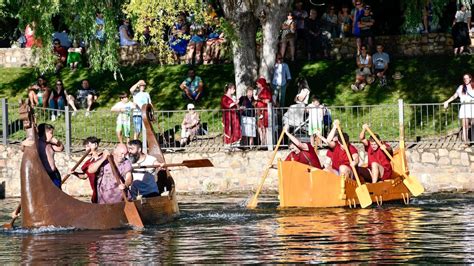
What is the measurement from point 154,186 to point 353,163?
451 cm

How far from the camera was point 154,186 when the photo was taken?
1094 inches

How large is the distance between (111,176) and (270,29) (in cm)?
1165

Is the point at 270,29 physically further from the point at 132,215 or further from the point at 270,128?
the point at 132,215

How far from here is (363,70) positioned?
3919cm

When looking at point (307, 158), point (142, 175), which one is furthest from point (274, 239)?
point (307, 158)

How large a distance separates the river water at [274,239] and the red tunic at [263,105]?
5000mm

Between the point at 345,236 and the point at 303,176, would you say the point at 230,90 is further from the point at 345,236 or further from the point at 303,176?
the point at 345,236

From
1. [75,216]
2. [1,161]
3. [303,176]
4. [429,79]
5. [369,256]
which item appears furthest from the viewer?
[429,79]

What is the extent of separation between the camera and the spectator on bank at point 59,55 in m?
42.3

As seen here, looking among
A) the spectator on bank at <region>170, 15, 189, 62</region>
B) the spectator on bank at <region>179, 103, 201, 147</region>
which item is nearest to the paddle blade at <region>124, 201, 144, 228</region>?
the spectator on bank at <region>179, 103, 201, 147</region>

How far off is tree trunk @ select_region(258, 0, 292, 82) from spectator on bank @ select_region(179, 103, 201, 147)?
221cm

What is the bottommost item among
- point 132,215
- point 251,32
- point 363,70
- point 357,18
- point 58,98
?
point 132,215

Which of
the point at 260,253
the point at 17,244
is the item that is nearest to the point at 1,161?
the point at 17,244

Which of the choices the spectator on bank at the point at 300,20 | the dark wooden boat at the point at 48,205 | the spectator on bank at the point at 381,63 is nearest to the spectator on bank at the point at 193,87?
the spectator on bank at the point at 300,20
